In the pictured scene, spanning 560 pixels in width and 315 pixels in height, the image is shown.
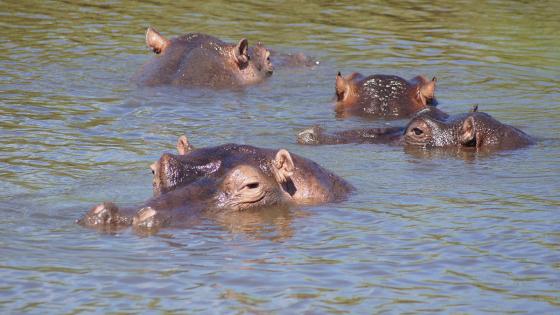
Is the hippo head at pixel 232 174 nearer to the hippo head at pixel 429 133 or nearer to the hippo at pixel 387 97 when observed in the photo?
the hippo head at pixel 429 133

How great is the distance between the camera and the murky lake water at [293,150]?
6.90 metres

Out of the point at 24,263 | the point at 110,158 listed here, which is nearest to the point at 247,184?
the point at 24,263

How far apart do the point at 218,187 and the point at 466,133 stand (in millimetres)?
3858

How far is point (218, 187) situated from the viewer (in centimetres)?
821

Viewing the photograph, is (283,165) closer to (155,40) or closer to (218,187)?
(218,187)

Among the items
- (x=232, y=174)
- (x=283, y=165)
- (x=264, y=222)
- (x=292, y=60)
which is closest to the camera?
(x=232, y=174)

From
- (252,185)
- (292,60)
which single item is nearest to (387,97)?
(292,60)

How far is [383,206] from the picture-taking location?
29.5 ft

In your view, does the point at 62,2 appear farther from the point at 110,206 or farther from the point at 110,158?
the point at 110,206

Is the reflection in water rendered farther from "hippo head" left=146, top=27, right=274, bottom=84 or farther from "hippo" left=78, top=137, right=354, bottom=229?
"hippo head" left=146, top=27, right=274, bottom=84

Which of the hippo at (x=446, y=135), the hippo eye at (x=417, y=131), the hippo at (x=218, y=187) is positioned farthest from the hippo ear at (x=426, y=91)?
the hippo at (x=218, y=187)

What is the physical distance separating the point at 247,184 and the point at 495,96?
6.59 m

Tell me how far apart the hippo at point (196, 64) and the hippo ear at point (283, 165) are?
5590 mm

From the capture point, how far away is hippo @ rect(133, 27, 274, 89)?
1420 centimetres
